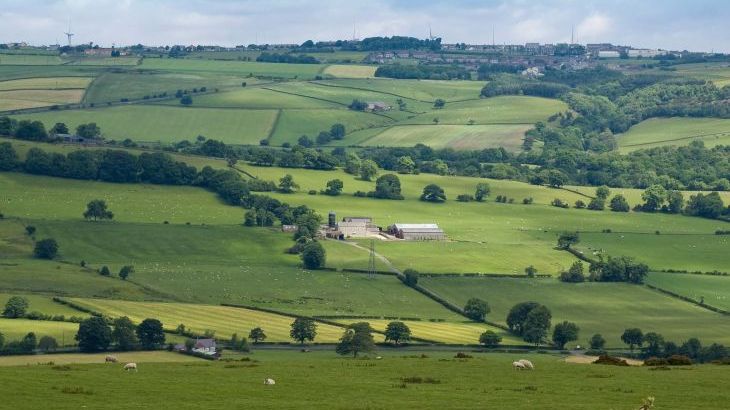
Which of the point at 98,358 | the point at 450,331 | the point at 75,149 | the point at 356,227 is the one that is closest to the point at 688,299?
the point at 450,331

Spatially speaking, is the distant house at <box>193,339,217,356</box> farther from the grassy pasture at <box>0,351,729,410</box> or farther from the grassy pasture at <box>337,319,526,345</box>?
the grassy pasture at <box>0,351,729,410</box>

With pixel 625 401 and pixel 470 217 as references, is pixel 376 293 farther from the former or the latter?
pixel 625 401

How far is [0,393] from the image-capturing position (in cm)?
4341

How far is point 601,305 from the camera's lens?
11006cm

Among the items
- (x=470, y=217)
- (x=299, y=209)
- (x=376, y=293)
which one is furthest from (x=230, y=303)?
(x=470, y=217)

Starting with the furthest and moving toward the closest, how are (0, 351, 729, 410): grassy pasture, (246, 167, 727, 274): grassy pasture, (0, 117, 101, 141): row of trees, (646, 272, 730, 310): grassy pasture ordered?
(0, 117, 101, 141): row of trees
(246, 167, 727, 274): grassy pasture
(646, 272, 730, 310): grassy pasture
(0, 351, 729, 410): grassy pasture

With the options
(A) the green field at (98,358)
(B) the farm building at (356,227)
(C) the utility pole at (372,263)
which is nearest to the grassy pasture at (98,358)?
(A) the green field at (98,358)

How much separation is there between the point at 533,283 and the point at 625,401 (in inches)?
2823

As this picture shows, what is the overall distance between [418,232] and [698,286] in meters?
29.2

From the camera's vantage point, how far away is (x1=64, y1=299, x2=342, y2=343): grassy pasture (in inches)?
3578

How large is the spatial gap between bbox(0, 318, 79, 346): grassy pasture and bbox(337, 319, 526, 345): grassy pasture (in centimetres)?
1989

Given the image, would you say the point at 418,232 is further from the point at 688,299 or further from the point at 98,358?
the point at 98,358

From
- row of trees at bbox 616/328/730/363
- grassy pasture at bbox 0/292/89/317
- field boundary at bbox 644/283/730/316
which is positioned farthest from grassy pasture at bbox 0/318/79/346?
field boundary at bbox 644/283/730/316

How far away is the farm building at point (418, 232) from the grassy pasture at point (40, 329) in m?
52.8
